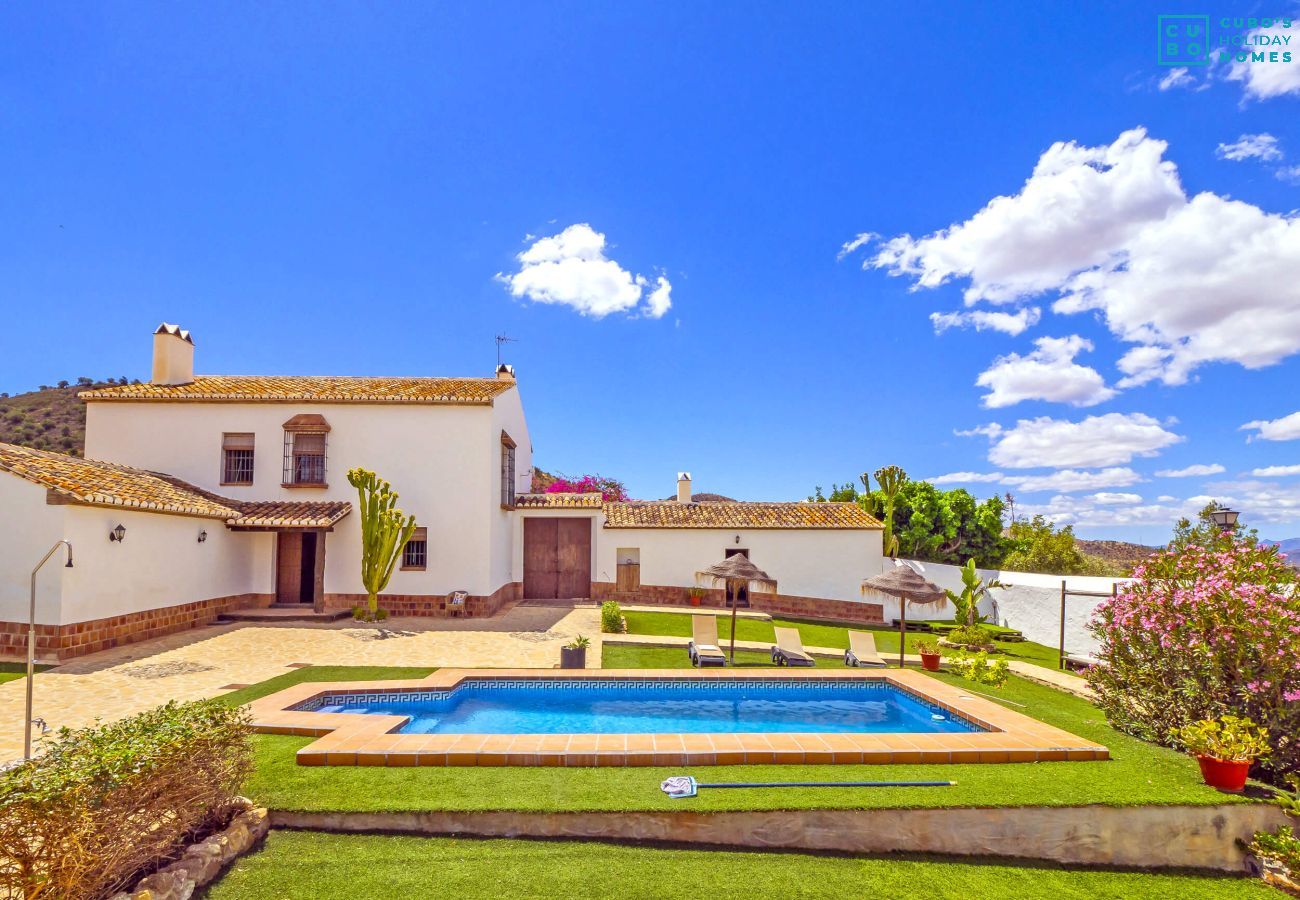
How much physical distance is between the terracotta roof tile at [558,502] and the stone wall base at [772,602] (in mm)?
2905

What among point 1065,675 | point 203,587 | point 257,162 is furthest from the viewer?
point 203,587

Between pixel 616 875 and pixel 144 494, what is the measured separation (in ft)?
49.4

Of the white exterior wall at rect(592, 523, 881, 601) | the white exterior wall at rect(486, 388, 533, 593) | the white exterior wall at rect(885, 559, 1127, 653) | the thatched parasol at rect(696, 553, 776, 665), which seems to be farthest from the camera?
the white exterior wall at rect(592, 523, 881, 601)

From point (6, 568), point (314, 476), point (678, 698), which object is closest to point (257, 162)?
point (314, 476)

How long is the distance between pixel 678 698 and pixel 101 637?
1203 cm

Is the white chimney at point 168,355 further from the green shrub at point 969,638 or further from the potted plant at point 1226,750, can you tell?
the potted plant at point 1226,750

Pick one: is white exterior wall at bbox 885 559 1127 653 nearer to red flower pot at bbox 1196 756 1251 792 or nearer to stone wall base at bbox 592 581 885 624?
stone wall base at bbox 592 581 885 624

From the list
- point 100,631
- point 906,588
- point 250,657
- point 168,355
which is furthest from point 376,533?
point 906,588

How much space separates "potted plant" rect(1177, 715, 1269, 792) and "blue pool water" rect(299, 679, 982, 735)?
2.48 m

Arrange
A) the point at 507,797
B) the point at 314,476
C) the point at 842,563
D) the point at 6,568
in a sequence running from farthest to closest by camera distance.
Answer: the point at 842,563 < the point at 314,476 < the point at 6,568 < the point at 507,797

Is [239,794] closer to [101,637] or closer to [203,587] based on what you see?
[101,637]

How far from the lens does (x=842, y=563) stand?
22.4 m

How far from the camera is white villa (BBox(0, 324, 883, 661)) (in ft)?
40.4

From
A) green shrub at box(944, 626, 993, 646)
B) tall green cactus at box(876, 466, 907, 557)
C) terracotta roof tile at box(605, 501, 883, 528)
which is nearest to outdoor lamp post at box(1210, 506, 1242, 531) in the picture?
green shrub at box(944, 626, 993, 646)
